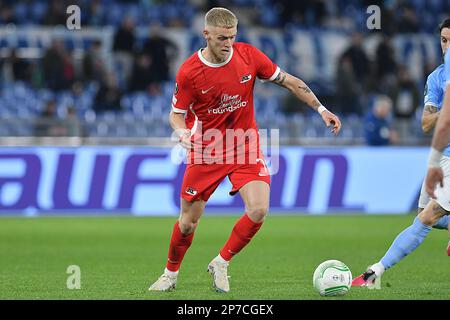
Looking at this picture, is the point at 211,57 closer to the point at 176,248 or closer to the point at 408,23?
the point at 176,248

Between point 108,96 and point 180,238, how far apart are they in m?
11.5

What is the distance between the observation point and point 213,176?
8.79 meters

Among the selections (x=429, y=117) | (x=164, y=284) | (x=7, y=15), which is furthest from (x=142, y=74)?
(x=429, y=117)

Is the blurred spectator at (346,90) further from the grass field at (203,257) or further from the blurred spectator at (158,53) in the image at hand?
the grass field at (203,257)

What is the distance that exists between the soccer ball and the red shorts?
984mm

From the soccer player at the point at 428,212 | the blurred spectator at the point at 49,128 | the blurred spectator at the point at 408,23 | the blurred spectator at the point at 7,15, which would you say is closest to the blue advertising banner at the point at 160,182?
the blurred spectator at the point at 49,128

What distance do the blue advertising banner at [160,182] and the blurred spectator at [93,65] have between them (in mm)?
3569

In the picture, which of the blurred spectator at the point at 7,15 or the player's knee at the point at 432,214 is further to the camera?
the blurred spectator at the point at 7,15

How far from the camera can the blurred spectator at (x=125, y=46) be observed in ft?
68.9

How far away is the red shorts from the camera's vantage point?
8695mm

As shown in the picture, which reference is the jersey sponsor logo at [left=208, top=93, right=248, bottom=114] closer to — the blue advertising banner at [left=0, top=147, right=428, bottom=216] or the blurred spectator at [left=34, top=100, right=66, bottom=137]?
the blue advertising banner at [left=0, top=147, right=428, bottom=216]
